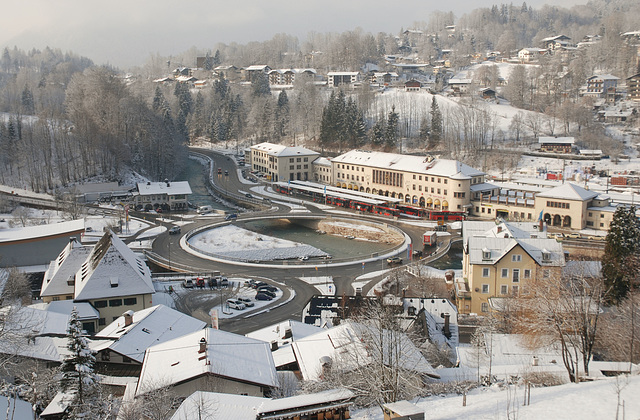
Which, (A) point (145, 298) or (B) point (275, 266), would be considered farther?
(B) point (275, 266)

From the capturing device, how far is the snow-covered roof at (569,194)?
47188 mm

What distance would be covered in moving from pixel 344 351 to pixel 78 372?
22.1 feet

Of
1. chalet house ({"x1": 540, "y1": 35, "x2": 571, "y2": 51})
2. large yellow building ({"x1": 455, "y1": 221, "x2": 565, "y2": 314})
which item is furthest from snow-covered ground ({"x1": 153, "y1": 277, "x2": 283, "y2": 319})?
chalet house ({"x1": 540, "y1": 35, "x2": 571, "y2": 51})

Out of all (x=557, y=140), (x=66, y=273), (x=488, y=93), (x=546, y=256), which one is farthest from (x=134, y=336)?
(x=488, y=93)

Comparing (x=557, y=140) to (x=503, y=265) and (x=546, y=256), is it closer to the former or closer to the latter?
(x=546, y=256)

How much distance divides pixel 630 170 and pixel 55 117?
218 feet

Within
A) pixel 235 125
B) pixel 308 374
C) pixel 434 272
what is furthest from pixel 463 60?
pixel 308 374

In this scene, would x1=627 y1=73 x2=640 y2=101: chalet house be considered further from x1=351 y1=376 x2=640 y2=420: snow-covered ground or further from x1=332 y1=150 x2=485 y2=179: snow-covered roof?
x1=351 y1=376 x2=640 y2=420: snow-covered ground

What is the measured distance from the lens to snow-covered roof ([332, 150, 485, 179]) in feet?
178

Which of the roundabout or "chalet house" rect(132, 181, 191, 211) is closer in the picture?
the roundabout

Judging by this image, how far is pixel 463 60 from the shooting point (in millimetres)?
133750

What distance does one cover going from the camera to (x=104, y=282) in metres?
27.1

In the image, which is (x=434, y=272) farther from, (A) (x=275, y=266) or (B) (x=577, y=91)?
(B) (x=577, y=91)

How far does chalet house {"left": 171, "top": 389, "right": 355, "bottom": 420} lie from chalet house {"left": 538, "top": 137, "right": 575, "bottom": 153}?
214 ft
